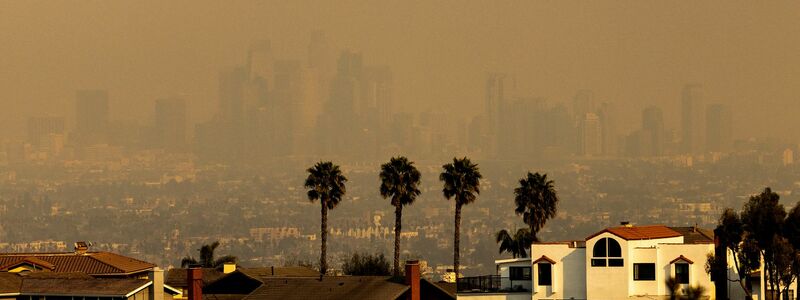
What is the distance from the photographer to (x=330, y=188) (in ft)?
606

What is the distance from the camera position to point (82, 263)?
13412 cm

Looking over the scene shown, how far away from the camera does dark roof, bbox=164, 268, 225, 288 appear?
134875 mm

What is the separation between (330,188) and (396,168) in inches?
361

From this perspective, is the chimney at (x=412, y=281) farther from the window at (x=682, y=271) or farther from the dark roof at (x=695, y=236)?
the dark roof at (x=695, y=236)

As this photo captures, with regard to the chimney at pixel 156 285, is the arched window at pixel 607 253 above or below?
above

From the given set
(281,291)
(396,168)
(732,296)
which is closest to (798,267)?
(732,296)

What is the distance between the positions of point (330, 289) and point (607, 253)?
779 inches

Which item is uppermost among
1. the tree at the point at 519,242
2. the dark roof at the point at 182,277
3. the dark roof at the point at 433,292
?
the tree at the point at 519,242

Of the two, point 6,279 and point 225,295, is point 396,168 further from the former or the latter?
point 6,279

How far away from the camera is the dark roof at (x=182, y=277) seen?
135 meters

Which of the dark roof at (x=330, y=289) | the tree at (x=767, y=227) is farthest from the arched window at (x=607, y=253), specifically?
the dark roof at (x=330, y=289)

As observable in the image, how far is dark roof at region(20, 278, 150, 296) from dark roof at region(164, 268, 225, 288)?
69.3 ft

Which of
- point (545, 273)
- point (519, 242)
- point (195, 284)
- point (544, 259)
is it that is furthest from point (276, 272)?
point (519, 242)

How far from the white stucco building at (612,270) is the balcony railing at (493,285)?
0.24ft
